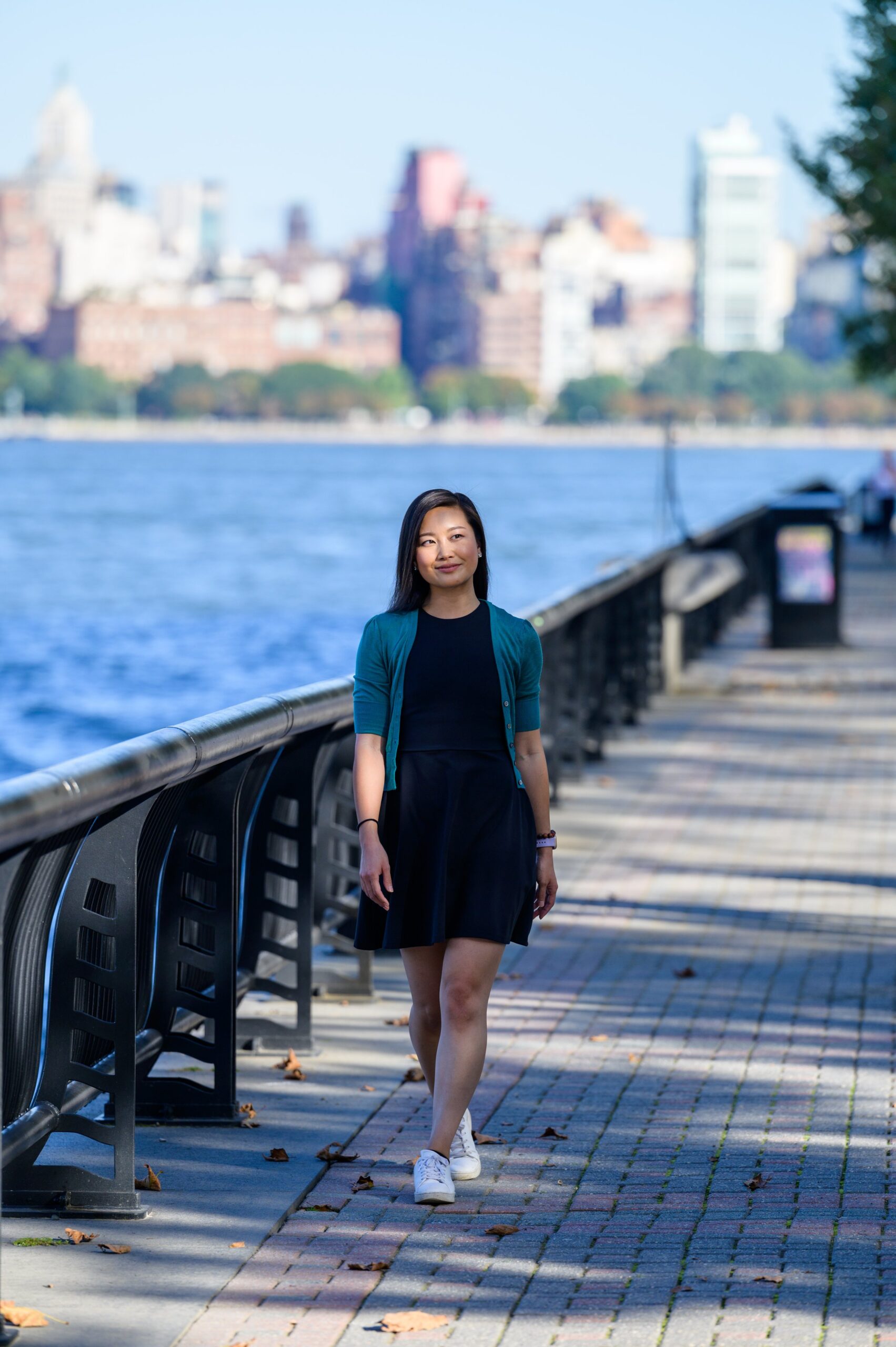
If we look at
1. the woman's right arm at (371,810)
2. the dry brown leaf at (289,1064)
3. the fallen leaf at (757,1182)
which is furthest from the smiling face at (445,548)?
the dry brown leaf at (289,1064)

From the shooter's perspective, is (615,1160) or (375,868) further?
→ (615,1160)

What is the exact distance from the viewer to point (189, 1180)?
516cm

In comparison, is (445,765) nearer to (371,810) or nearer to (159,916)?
(371,810)

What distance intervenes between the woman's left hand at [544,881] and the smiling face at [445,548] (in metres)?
0.67

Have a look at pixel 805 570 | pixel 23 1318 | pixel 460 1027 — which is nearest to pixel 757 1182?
pixel 460 1027

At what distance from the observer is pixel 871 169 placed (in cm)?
2161

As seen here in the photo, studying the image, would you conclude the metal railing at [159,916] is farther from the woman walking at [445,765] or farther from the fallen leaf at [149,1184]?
the woman walking at [445,765]

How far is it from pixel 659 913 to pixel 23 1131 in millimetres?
4534

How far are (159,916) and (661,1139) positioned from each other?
4.64 feet

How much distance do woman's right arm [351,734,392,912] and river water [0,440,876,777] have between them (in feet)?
4.29

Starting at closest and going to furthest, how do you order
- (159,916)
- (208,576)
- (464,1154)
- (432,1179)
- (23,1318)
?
(23,1318) → (432,1179) → (464,1154) → (159,916) → (208,576)

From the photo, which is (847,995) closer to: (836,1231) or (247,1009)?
(247,1009)

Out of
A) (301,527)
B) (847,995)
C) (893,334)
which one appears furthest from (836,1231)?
Answer: (301,527)

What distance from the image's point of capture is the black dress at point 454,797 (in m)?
4.88
